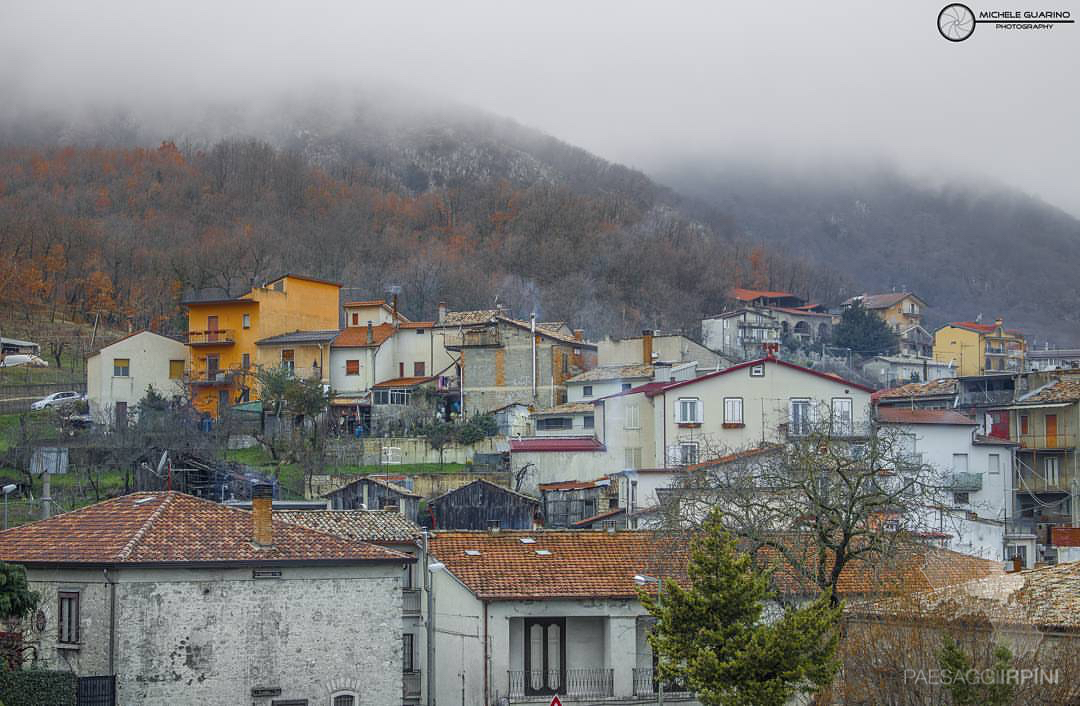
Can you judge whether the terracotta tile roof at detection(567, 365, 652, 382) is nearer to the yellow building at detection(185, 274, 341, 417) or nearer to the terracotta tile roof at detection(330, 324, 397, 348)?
the terracotta tile roof at detection(330, 324, 397, 348)

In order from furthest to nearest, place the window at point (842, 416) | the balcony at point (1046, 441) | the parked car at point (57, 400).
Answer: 1. the parked car at point (57, 400)
2. the balcony at point (1046, 441)
3. the window at point (842, 416)

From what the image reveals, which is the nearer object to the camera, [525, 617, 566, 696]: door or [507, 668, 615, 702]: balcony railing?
[507, 668, 615, 702]: balcony railing

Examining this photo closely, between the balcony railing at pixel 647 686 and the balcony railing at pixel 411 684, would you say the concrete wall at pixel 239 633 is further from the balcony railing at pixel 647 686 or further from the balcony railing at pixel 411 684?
the balcony railing at pixel 647 686

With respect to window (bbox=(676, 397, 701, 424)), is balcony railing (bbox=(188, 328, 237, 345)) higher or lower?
higher

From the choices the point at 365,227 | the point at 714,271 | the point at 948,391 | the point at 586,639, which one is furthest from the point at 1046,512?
the point at 365,227

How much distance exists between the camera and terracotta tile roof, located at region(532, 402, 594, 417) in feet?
224

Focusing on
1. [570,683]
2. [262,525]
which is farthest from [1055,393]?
[262,525]

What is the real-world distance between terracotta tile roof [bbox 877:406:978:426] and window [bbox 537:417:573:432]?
14410 mm

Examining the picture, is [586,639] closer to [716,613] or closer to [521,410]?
[716,613]

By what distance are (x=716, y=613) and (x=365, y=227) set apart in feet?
430

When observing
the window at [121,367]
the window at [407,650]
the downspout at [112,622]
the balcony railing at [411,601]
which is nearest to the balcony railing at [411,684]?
the window at [407,650]

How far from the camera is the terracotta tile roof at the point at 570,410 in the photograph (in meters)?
68.1

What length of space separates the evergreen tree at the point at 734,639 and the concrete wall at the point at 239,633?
28.7 feet

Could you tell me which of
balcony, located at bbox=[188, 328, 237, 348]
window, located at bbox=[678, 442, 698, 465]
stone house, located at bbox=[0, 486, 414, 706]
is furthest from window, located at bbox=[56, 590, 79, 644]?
balcony, located at bbox=[188, 328, 237, 348]
